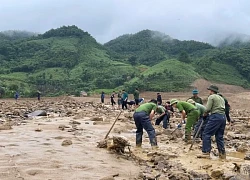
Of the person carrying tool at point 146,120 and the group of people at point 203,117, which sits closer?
the group of people at point 203,117

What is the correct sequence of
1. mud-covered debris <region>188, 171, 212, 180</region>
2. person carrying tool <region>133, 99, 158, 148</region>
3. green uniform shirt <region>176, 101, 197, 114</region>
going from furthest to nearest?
green uniform shirt <region>176, 101, 197, 114</region>
person carrying tool <region>133, 99, 158, 148</region>
mud-covered debris <region>188, 171, 212, 180</region>

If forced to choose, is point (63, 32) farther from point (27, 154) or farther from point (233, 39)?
point (27, 154)

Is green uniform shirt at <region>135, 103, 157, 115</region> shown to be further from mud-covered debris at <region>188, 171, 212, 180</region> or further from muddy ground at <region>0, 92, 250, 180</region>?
mud-covered debris at <region>188, 171, 212, 180</region>

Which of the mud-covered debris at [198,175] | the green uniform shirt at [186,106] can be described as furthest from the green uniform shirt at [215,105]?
the green uniform shirt at [186,106]

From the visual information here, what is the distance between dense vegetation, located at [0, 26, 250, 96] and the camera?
5388 cm

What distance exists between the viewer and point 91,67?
2783 inches

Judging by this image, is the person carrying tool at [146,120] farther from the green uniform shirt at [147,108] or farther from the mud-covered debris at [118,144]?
the mud-covered debris at [118,144]

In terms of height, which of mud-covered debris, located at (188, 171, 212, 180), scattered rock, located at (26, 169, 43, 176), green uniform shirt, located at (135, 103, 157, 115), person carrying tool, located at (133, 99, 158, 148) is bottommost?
mud-covered debris, located at (188, 171, 212, 180)

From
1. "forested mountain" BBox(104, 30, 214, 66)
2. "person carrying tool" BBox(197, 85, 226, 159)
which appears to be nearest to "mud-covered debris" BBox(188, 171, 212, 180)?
"person carrying tool" BBox(197, 85, 226, 159)

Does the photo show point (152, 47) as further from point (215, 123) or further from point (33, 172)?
point (33, 172)

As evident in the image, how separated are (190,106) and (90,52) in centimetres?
7244

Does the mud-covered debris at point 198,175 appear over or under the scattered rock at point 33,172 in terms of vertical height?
under

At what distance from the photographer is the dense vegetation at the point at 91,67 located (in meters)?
53.9

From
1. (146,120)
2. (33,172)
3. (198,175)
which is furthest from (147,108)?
(33,172)
